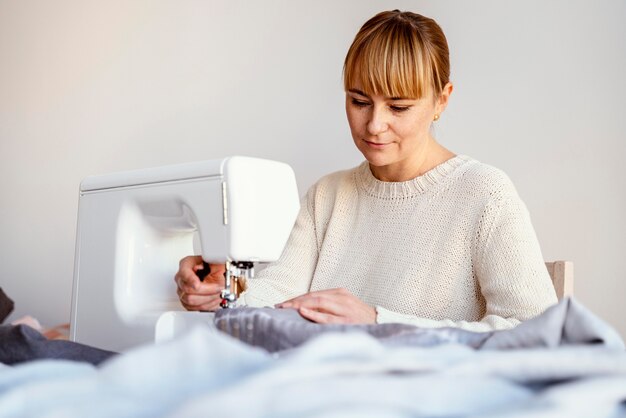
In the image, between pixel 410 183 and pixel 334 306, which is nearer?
pixel 334 306

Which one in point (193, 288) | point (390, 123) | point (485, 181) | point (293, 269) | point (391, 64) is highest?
point (391, 64)

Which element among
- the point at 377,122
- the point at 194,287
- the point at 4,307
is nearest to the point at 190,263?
the point at 194,287

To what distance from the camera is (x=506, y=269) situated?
1912mm

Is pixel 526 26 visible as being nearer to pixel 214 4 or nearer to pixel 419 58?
pixel 419 58

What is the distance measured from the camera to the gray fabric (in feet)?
2.28

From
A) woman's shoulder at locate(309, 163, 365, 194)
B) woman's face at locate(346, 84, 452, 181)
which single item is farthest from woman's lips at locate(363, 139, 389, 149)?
woman's shoulder at locate(309, 163, 365, 194)

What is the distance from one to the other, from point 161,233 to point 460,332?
1017 millimetres

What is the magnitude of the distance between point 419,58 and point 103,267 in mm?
955

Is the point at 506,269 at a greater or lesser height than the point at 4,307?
greater

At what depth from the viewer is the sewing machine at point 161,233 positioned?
143 cm

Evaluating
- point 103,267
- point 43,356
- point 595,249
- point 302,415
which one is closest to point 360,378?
point 302,415

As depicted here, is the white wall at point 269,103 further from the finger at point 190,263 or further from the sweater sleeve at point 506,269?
the finger at point 190,263

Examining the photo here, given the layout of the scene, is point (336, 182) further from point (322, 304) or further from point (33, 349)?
point (33, 349)

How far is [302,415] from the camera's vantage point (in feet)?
1.73
